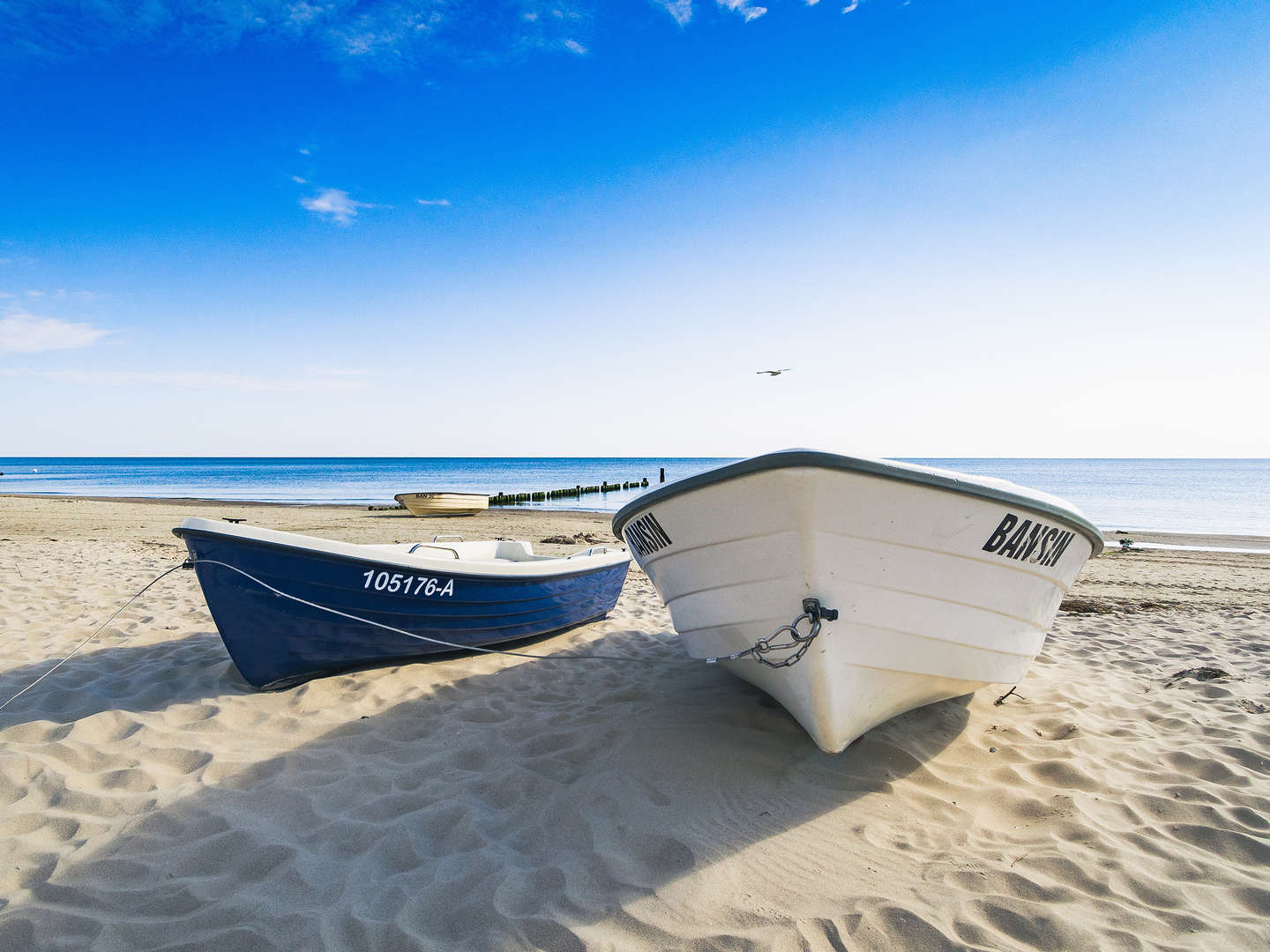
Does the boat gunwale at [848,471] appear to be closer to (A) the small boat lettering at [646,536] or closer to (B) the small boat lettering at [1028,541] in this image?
(B) the small boat lettering at [1028,541]

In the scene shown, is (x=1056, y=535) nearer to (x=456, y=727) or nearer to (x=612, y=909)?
(x=612, y=909)

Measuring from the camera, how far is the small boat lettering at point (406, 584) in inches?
181

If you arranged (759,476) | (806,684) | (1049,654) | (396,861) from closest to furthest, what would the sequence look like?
(396,861) < (759,476) < (806,684) < (1049,654)

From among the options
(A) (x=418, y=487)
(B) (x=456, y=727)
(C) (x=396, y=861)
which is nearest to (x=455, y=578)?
(B) (x=456, y=727)

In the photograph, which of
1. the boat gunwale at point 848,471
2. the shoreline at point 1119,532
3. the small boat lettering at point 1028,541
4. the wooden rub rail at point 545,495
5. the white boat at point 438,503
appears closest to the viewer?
the boat gunwale at point 848,471

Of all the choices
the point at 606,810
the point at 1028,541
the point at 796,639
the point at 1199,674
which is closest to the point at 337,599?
the point at 606,810

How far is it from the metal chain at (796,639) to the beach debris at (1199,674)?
363cm

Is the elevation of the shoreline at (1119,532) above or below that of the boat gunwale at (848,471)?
below

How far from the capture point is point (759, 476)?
9.75 ft

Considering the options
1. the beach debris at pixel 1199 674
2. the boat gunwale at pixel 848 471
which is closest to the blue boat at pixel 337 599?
the boat gunwale at pixel 848 471

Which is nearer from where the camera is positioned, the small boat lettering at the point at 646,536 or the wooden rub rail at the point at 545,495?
the small boat lettering at the point at 646,536

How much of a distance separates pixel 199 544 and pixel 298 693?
4.00 feet

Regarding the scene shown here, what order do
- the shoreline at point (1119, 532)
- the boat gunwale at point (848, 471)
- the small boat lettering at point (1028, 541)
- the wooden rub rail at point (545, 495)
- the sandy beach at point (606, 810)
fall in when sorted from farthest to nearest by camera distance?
the wooden rub rail at point (545, 495) < the shoreline at point (1119, 532) < the small boat lettering at point (1028, 541) < the boat gunwale at point (848, 471) < the sandy beach at point (606, 810)

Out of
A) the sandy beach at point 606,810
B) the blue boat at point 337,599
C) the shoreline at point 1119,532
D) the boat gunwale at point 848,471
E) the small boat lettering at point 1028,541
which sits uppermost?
the boat gunwale at point 848,471
